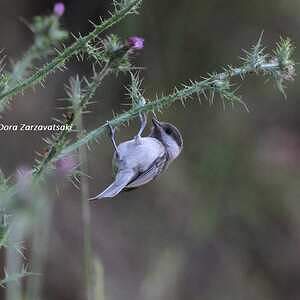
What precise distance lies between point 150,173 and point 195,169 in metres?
4.44

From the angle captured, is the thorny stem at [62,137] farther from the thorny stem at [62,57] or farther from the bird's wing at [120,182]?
the bird's wing at [120,182]

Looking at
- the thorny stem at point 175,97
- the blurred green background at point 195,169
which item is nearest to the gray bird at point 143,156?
the thorny stem at point 175,97

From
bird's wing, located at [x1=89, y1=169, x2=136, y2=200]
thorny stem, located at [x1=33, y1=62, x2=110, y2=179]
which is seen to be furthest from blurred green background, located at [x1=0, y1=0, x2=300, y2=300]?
thorny stem, located at [x1=33, y1=62, x2=110, y2=179]

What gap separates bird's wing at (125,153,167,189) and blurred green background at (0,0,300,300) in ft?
12.9

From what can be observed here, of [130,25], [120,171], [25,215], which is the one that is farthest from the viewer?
[130,25]

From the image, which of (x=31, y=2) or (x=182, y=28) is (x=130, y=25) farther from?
(x=31, y=2)

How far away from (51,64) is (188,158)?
5.27 m

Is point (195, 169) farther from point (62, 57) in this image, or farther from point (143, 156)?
point (62, 57)

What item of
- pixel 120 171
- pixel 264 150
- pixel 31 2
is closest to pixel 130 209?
pixel 264 150

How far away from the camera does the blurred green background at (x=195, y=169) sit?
24.6 feet

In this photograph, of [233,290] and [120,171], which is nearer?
[120,171]

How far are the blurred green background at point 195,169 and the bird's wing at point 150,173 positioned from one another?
12.9 feet

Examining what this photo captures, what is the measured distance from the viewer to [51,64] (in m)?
2.65

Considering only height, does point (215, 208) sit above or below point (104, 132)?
above
